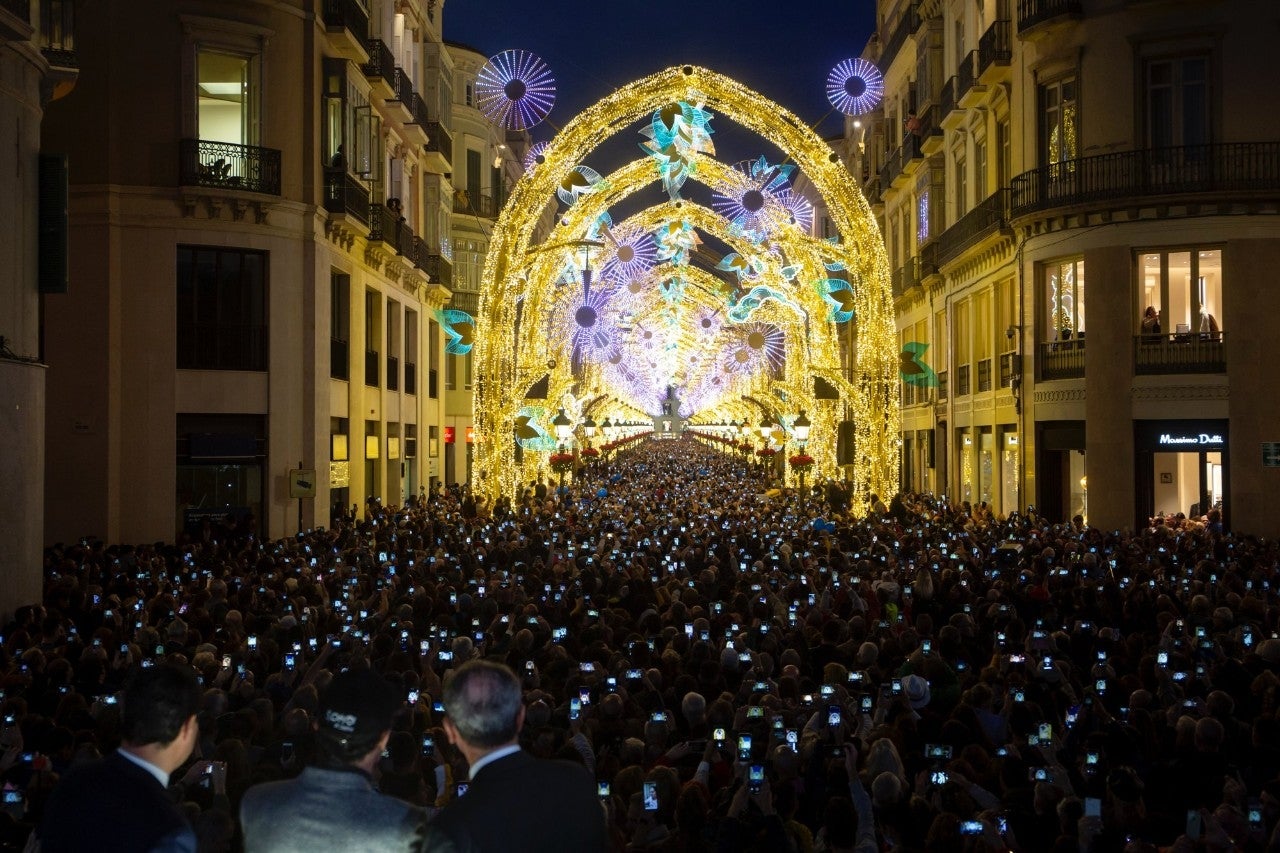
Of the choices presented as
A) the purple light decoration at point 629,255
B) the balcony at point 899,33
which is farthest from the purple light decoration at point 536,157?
the balcony at point 899,33

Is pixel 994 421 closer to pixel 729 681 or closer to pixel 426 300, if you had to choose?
pixel 426 300

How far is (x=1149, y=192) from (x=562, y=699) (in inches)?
881

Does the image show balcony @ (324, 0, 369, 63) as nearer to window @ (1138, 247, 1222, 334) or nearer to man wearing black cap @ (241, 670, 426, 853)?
window @ (1138, 247, 1222, 334)

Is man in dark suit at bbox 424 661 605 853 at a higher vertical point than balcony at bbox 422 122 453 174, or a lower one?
lower

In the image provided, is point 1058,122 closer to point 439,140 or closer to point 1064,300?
point 1064,300

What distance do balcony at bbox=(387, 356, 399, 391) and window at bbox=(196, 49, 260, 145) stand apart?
46.1 feet

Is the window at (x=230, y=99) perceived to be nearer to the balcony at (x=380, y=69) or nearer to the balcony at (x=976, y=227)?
the balcony at (x=380, y=69)

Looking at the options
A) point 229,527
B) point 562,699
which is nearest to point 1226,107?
point 229,527

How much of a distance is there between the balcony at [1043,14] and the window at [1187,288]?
5.33 m

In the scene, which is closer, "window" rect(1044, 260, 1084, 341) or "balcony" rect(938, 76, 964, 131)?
"window" rect(1044, 260, 1084, 341)

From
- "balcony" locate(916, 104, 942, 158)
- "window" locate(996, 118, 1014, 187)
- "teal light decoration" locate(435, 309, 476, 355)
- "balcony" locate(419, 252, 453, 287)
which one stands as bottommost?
Answer: "teal light decoration" locate(435, 309, 476, 355)

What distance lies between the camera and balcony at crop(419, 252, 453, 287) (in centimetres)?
4759

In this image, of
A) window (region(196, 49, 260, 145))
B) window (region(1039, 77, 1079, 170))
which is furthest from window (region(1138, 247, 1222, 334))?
window (region(196, 49, 260, 145))

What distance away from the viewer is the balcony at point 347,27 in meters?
32.3
